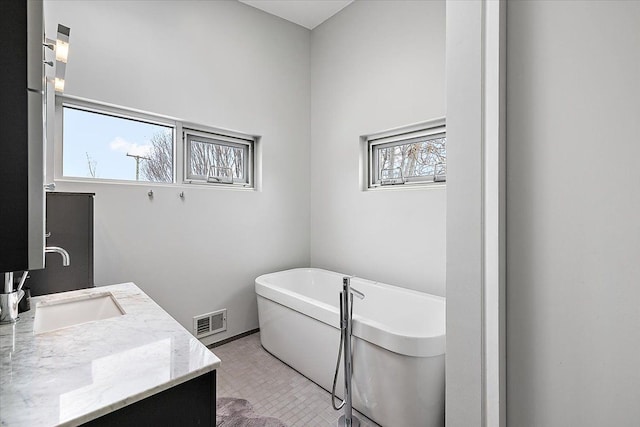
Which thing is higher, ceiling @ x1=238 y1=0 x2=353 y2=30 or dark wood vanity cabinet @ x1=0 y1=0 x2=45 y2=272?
ceiling @ x1=238 y1=0 x2=353 y2=30

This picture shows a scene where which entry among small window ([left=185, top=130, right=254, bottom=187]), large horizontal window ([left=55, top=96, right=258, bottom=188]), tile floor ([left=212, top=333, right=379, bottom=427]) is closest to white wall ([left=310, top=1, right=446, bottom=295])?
small window ([left=185, top=130, right=254, bottom=187])

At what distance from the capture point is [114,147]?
2314 mm

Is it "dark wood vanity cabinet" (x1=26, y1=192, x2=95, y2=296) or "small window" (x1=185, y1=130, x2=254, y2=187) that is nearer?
"dark wood vanity cabinet" (x1=26, y1=192, x2=95, y2=296)

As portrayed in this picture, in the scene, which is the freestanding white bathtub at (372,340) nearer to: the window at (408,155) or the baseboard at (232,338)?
the baseboard at (232,338)

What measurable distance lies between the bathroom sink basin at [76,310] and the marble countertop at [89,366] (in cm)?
17

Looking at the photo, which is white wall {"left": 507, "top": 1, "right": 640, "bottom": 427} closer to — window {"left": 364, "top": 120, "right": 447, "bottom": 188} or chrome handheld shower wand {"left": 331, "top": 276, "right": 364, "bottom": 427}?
chrome handheld shower wand {"left": 331, "top": 276, "right": 364, "bottom": 427}

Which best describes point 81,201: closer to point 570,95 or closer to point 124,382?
point 124,382

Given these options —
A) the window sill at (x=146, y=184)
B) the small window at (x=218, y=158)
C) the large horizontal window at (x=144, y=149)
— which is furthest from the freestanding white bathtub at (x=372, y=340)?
the large horizontal window at (x=144, y=149)

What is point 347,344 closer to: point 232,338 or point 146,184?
point 232,338

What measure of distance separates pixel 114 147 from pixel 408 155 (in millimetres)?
2341

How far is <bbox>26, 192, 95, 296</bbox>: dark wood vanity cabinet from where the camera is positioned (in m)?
1.65

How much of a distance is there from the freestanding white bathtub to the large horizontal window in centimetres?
113

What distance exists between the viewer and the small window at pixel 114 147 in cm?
211

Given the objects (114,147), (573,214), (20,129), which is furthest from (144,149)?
(573,214)
